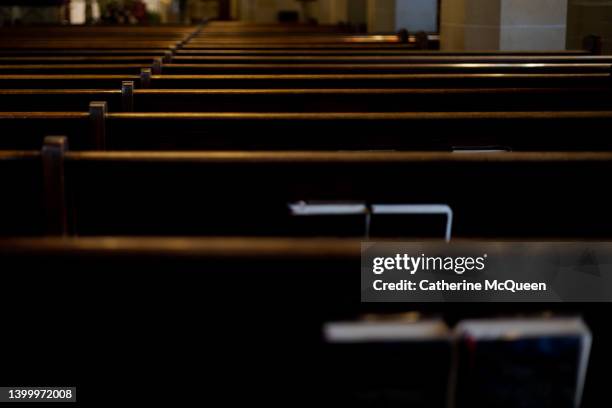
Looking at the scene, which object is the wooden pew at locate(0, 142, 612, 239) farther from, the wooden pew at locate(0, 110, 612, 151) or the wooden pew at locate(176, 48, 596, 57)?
the wooden pew at locate(176, 48, 596, 57)

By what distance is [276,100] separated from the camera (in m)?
2.79

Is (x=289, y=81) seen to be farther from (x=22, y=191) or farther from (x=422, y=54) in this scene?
(x=22, y=191)

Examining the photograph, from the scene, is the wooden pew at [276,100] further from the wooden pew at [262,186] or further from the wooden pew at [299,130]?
the wooden pew at [262,186]

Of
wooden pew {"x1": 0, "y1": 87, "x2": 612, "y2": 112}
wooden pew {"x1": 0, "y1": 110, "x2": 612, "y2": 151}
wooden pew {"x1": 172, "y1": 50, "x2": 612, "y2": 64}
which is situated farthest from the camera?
wooden pew {"x1": 172, "y1": 50, "x2": 612, "y2": 64}

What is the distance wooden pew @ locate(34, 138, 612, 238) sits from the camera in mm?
1548

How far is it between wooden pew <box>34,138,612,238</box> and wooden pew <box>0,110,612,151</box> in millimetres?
540

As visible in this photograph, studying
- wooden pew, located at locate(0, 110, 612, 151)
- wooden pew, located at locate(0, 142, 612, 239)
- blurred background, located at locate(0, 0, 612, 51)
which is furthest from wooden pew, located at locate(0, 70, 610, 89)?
blurred background, located at locate(0, 0, 612, 51)

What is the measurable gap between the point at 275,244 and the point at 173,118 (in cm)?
132

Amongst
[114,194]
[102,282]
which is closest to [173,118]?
[114,194]

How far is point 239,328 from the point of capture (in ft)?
3.51

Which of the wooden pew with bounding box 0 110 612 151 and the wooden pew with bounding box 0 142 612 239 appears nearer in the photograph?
the wooden pew with bounding box 0 142 612 239

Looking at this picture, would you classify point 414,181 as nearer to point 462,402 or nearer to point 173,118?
point 462,402

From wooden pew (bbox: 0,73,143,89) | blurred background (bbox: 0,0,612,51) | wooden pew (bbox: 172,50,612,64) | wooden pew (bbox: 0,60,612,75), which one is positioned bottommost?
wooden pew (bbox: 0,73,143,89)

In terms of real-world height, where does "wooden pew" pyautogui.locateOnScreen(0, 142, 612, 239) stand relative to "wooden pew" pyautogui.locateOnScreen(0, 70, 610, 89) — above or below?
below
